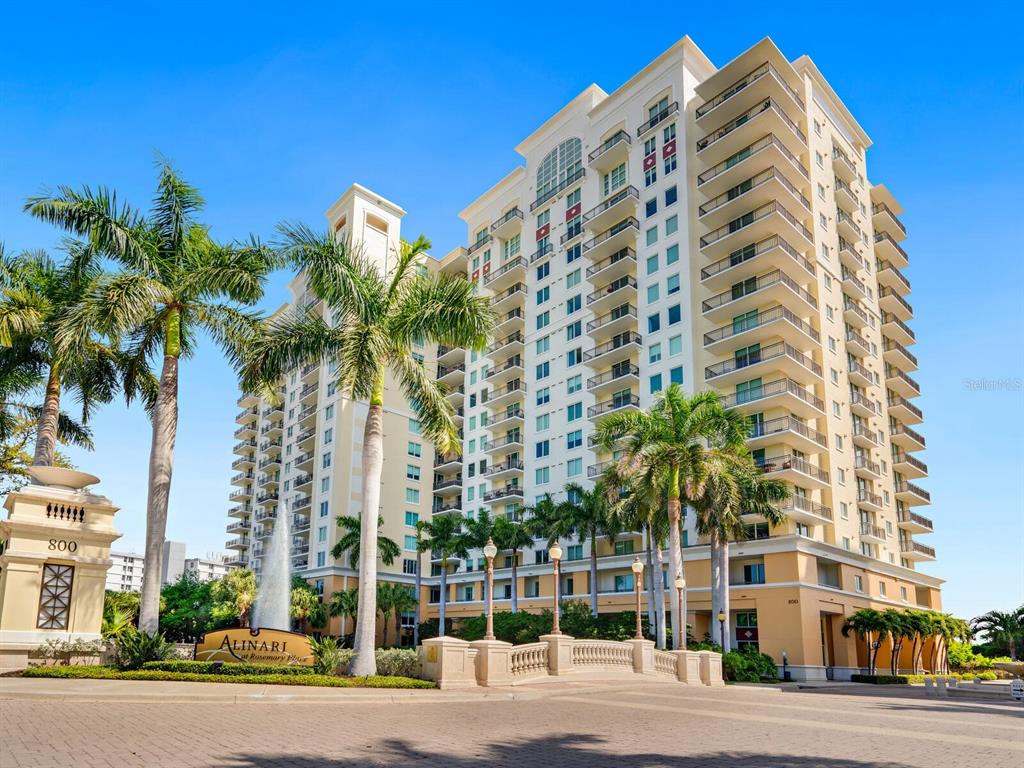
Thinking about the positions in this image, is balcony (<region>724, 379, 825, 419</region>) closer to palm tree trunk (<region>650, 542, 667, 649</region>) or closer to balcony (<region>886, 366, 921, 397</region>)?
palm tree trunk (<region>650, 542, 667, 649</region>)

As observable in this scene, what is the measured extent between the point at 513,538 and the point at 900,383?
3841cm

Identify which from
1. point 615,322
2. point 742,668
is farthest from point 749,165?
point 742,668

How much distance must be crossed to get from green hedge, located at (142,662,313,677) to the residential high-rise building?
3209 centimetres

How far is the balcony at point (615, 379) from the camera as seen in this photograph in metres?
62.2

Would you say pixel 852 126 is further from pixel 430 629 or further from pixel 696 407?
pixel 430 629

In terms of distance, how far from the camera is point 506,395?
246 feet

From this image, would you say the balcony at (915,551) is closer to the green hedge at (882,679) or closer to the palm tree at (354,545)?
the green hedge at (882,679)

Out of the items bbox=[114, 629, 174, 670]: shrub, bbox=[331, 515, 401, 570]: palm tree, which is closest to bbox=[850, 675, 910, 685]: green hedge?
bbox=[331, 515, 401, 570]: palm tree

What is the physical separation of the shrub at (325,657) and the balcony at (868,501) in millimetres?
48646

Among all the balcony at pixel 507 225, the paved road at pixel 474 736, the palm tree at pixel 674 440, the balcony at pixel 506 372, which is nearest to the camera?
the paved road at pixel 474 736

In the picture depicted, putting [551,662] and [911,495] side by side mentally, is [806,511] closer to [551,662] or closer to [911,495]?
[911,495]

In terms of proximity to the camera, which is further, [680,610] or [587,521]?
[587,521]

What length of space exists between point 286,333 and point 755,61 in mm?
46578

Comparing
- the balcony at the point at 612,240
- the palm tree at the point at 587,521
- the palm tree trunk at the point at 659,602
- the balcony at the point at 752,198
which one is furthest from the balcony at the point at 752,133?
the palm tree trunk at the point at 659,602
